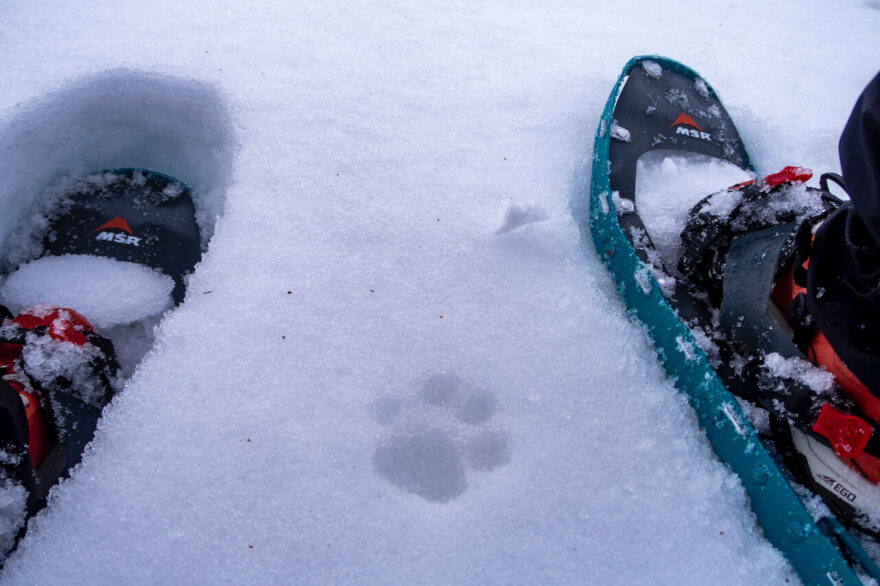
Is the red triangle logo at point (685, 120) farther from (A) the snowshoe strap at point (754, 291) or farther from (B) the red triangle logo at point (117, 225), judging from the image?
(B) the red triangle logo at point (117, 225)

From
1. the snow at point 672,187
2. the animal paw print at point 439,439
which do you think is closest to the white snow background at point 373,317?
the animal paw print at point 439,439

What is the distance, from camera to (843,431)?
916mm

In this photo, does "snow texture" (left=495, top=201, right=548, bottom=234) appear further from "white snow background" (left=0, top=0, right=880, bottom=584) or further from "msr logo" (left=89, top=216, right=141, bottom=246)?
"msr logo" (left=89, top=216, right=141, bottom=246)

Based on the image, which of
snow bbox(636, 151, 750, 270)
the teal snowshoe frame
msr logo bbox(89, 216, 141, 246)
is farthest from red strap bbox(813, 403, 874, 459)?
msr logo bbox(89, 216, 141, 246)

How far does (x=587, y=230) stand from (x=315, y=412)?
85 cm

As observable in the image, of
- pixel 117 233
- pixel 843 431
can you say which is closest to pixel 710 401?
pixel 843 431

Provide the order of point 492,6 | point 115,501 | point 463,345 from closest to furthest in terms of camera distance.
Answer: point 115,501, point 463,345, point 492,6

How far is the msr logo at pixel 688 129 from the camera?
1594 mm

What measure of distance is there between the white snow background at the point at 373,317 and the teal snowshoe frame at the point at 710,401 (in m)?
0.04

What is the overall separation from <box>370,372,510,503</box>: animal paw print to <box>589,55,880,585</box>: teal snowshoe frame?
414mm

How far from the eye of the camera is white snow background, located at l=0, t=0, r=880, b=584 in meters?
0.95

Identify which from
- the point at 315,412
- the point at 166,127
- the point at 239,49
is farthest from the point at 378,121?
the point at 315,412

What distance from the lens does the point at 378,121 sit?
1.55m

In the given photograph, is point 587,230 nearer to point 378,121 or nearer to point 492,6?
point 378,121
